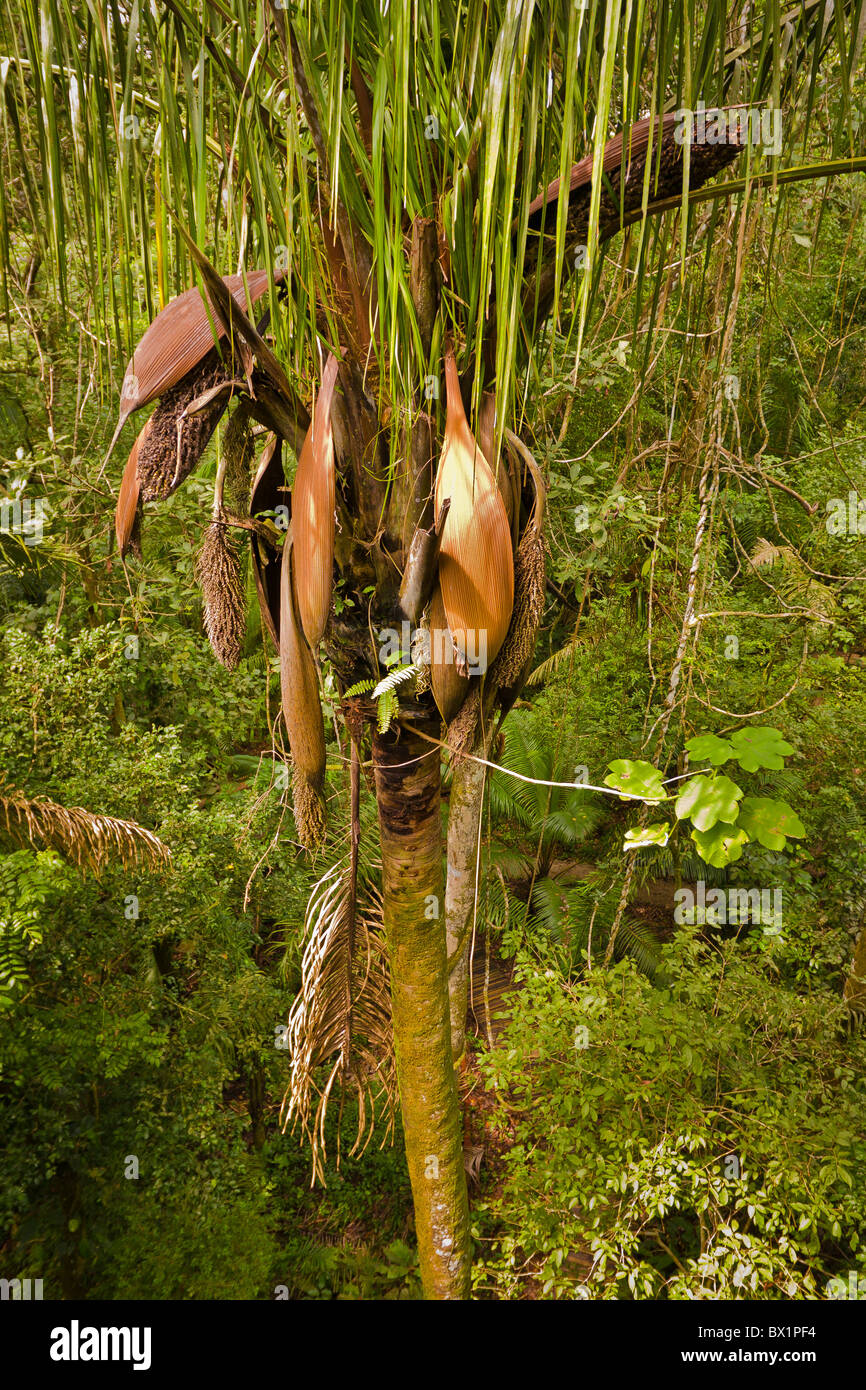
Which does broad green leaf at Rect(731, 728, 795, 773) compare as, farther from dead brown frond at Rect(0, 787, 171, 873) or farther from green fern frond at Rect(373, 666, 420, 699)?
dead brown frond at Rect(0, 787, 171, 873)

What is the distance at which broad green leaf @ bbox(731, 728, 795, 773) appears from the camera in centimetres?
173

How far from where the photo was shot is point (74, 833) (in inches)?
104

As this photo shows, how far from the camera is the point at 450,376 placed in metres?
1.36

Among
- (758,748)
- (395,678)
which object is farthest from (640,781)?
(395,678)

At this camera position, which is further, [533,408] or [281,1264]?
[281,1264]

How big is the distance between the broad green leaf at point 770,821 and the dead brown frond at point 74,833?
1970 millimetres

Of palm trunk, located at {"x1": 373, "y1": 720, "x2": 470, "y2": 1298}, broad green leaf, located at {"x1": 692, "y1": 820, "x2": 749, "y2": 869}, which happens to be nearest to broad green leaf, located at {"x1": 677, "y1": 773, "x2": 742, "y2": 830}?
Result: broad green leaf, located at {"x1": 692, "y1": 820, "x2": 749, "y2": 869}

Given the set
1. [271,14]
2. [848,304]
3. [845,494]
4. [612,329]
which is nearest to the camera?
[271,14]

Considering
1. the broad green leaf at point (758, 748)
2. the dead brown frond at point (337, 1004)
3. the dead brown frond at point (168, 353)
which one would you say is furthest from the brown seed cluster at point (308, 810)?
the broad green leaf at point (758, 748)

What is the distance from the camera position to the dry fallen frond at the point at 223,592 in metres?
1.61

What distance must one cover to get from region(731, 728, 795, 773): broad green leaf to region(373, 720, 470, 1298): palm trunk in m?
0.71
